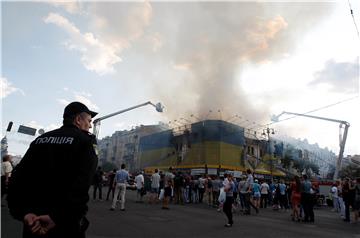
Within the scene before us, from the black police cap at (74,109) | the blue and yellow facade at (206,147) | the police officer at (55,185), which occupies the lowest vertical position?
the police officer at (55,185)

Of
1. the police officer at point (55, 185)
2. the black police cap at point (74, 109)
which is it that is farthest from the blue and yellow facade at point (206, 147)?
the police officer at point (55, 185)

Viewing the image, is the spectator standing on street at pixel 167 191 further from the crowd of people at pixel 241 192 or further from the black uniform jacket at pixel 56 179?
the black uniform jacket at pixel 56 179

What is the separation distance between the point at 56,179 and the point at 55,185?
44 mm

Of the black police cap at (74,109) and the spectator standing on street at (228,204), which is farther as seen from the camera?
the spectator standing on street at (228,204)

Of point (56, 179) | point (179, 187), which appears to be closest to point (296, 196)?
point (179, 187)

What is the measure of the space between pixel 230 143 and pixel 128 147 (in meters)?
57.1

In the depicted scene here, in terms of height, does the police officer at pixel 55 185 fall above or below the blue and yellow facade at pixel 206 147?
below

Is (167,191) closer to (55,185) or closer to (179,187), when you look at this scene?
(179,187)

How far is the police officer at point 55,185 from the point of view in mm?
2315

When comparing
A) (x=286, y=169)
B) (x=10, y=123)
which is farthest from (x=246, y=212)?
(x=286, y=169)

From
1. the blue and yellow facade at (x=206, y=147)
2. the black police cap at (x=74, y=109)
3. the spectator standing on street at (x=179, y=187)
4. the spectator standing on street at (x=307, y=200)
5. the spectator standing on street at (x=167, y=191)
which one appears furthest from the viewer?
the blue and yellow facade at (x=206, y=147)

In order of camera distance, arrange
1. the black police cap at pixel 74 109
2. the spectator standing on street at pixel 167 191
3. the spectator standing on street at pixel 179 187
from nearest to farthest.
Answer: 1. the black police cap at pixel 74 109
2. the spectator standing on street at pixel 167 191
3. the spectator standing on street at pixel 179 187

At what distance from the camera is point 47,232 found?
2.29 metres

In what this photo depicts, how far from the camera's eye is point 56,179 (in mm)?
2414
